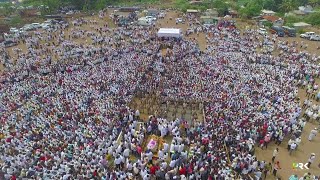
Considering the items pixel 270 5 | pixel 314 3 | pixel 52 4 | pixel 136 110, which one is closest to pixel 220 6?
pixel 270 5

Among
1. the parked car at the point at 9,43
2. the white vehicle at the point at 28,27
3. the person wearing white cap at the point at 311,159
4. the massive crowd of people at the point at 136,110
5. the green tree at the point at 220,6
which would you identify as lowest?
the person wearing white cap at the point at 311,159

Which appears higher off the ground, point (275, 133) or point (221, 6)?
point (221, 6)

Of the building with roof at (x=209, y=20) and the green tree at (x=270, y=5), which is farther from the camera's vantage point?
the green tree at (x=270, y=5)

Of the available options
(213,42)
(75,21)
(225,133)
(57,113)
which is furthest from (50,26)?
(225,133)

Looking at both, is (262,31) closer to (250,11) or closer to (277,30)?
(277,30)

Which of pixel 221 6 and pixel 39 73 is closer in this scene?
pixel 39 73

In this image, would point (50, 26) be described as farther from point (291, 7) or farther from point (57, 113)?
point (291, 7)

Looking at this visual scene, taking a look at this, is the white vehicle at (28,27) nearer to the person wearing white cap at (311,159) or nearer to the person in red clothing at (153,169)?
the person in red clothing at (153,169)

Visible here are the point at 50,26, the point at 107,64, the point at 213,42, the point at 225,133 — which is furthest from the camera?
the point at 50,26

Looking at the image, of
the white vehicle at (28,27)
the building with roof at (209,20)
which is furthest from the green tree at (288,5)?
the white vehicle at (28,27)

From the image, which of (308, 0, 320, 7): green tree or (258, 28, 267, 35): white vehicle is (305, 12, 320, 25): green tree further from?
(308, 0, 320, 7): green tree
